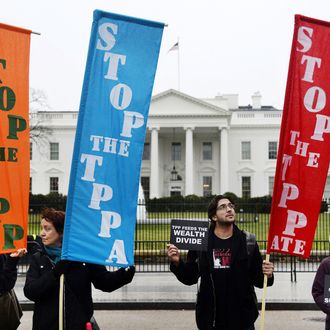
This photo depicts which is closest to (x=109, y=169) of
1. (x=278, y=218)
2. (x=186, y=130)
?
(x=278, y=218)

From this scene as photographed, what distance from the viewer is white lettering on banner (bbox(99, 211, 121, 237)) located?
15.9 ft

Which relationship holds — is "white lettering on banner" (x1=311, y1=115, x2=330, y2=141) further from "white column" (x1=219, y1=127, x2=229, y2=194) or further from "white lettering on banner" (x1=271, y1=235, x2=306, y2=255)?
"white column" (x1=219, y1=127, x2=229, y2=194)

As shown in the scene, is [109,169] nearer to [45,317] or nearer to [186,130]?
[45,317]

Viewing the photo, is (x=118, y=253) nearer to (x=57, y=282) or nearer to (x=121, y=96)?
(x=57, y=282)

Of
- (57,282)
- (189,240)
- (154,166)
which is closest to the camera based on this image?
(57,282)

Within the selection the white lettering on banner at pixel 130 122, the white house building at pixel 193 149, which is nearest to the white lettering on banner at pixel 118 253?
the white lettering on banner at pixel 130 122

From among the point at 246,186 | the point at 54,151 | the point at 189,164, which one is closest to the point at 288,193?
the point at 189,164

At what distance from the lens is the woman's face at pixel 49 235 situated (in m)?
4.71

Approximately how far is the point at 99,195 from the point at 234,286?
1.20 metres

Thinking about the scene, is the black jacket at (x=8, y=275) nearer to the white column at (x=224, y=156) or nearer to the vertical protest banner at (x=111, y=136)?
the vertical protest banner at (x=111, y=136)

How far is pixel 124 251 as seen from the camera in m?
4.85

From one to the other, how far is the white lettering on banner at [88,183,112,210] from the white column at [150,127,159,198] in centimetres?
6527

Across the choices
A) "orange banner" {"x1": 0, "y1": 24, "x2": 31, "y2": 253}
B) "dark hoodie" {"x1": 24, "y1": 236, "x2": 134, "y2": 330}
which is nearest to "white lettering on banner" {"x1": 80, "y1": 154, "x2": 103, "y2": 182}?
"dark hoodie" {"x1": 24, "y1": 236, "x2": 134, "y2": 330}

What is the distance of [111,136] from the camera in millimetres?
4926
